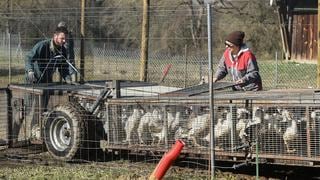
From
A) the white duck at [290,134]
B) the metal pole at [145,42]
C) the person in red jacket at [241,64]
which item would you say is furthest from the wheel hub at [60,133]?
the metal pole at [145,42]

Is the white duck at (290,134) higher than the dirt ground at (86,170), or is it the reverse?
the white duck at (290,134)

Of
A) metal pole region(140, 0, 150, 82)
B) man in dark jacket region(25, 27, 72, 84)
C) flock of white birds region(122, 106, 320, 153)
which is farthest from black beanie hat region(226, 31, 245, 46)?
metal pole region(140, 0, 150, 82)

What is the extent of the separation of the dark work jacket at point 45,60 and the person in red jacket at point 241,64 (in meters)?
3.08

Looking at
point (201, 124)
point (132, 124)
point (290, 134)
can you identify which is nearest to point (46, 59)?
point (132, 124)

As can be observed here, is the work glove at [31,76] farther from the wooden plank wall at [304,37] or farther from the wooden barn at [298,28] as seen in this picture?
the wooden barn at [298,28]

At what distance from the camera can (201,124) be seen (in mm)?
7957

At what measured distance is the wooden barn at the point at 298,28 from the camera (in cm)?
3059

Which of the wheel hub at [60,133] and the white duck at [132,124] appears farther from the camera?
the wheel hub at [60,133]

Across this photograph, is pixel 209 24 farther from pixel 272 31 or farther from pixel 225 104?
pixel 272 31

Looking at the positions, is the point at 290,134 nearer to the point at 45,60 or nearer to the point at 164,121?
the point at 164,121

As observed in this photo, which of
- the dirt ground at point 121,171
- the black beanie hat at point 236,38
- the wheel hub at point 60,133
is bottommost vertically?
the dirt ground at point 121,171

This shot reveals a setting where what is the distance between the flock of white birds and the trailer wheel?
71cm

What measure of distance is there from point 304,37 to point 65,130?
76.4ft

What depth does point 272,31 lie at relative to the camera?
37188mm
